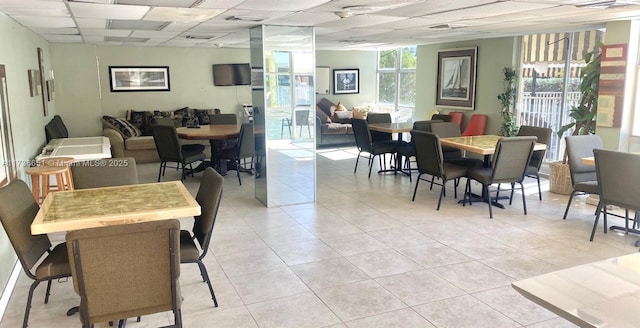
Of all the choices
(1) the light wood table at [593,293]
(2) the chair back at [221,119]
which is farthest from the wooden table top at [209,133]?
(1) the light wood table at [593,293]

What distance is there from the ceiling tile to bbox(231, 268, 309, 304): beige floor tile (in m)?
2.36

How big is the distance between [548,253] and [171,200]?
3.08m

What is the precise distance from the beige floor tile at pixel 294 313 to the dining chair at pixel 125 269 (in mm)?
779

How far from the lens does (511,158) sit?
500 centimetres

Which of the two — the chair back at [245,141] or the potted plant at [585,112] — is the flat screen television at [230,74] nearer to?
the chair back at [245,141]

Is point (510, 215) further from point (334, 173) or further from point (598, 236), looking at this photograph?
point (334, 173)

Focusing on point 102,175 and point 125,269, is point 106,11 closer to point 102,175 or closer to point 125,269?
point 102,175

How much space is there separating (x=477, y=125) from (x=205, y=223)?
6044 millimetres

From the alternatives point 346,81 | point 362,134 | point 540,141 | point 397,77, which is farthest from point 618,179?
point 346,81

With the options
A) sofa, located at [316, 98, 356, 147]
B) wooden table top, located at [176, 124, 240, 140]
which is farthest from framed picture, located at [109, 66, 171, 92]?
sofa, located at [316, 98, 356, 147]

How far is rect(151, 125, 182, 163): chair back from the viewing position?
6.45m

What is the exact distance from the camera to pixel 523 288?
152 centimetres

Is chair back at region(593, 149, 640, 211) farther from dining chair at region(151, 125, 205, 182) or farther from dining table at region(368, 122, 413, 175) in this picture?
dining chair at region(151, 125, 205, 182)

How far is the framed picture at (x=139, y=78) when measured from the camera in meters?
8.85
